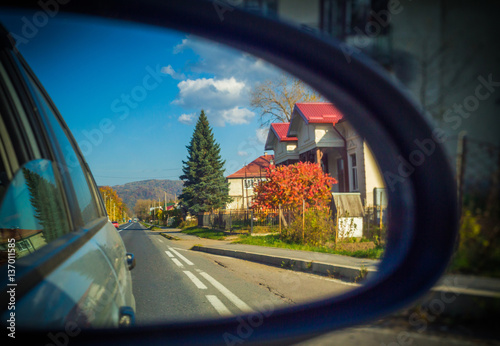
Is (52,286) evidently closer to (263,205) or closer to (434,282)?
(434,282)

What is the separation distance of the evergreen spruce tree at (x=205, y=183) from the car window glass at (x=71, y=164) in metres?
37.0

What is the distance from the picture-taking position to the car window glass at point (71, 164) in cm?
211

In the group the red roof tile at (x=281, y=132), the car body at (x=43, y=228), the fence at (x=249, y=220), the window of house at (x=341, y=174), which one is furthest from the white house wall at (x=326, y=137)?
the car body at (x=43, y=228)

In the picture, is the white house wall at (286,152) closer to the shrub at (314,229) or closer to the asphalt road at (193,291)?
the shrub at (314,229)

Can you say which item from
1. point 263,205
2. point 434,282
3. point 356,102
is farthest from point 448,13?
point 263,205

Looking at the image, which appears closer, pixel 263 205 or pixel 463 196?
pixel 463 196

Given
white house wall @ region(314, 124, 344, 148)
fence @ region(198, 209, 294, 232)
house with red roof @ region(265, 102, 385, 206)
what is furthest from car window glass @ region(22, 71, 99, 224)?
white house wall @ region(314, 124, 344, 148)

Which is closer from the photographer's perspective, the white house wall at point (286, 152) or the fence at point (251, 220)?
the fence at point (251, 220)

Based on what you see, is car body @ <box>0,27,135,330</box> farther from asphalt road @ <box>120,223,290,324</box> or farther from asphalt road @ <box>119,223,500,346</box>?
asphalt road @ <box>120,223,290,324</box>

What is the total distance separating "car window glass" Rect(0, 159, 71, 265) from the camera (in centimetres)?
152

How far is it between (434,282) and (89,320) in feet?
4.21

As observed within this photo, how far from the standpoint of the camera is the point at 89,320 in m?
1.19

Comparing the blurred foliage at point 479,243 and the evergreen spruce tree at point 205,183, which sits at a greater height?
the evergreen spruce tree at point 205,183

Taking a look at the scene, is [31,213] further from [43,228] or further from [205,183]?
[205,183]
